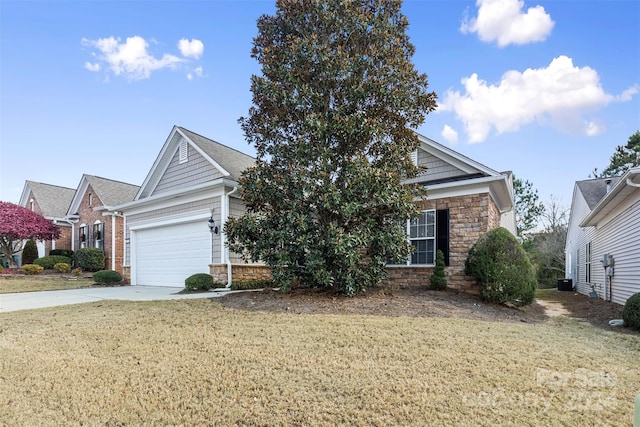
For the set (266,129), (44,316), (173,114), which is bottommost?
(44,316)

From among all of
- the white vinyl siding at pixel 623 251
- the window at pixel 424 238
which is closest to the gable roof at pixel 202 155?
the window at pixel 424 238

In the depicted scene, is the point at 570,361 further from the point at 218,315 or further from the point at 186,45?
the point at 186,45

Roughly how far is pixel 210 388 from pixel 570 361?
3.93 metres

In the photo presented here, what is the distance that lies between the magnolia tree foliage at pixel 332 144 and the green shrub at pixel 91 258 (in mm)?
13690

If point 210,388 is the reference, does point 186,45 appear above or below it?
above

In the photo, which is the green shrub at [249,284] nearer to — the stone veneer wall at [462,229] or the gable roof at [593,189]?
the stone veneer wall at [462,229]

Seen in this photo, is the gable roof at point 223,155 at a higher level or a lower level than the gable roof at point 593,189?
higher

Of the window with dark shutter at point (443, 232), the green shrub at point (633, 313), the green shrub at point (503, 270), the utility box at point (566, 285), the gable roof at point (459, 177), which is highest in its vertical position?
the gable roof at point (459, 177)

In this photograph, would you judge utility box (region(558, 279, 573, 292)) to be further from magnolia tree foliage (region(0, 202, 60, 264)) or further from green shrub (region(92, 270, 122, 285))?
magnolia tree foliage (region(0, 202, 60, 264))

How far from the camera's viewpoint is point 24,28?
32.3 feet

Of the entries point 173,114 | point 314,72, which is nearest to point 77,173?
point 173,114

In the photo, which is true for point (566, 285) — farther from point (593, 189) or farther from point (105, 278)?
point (105, 278)

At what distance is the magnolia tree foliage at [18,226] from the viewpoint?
1812 centimetres

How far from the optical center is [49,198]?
76.7 feet
